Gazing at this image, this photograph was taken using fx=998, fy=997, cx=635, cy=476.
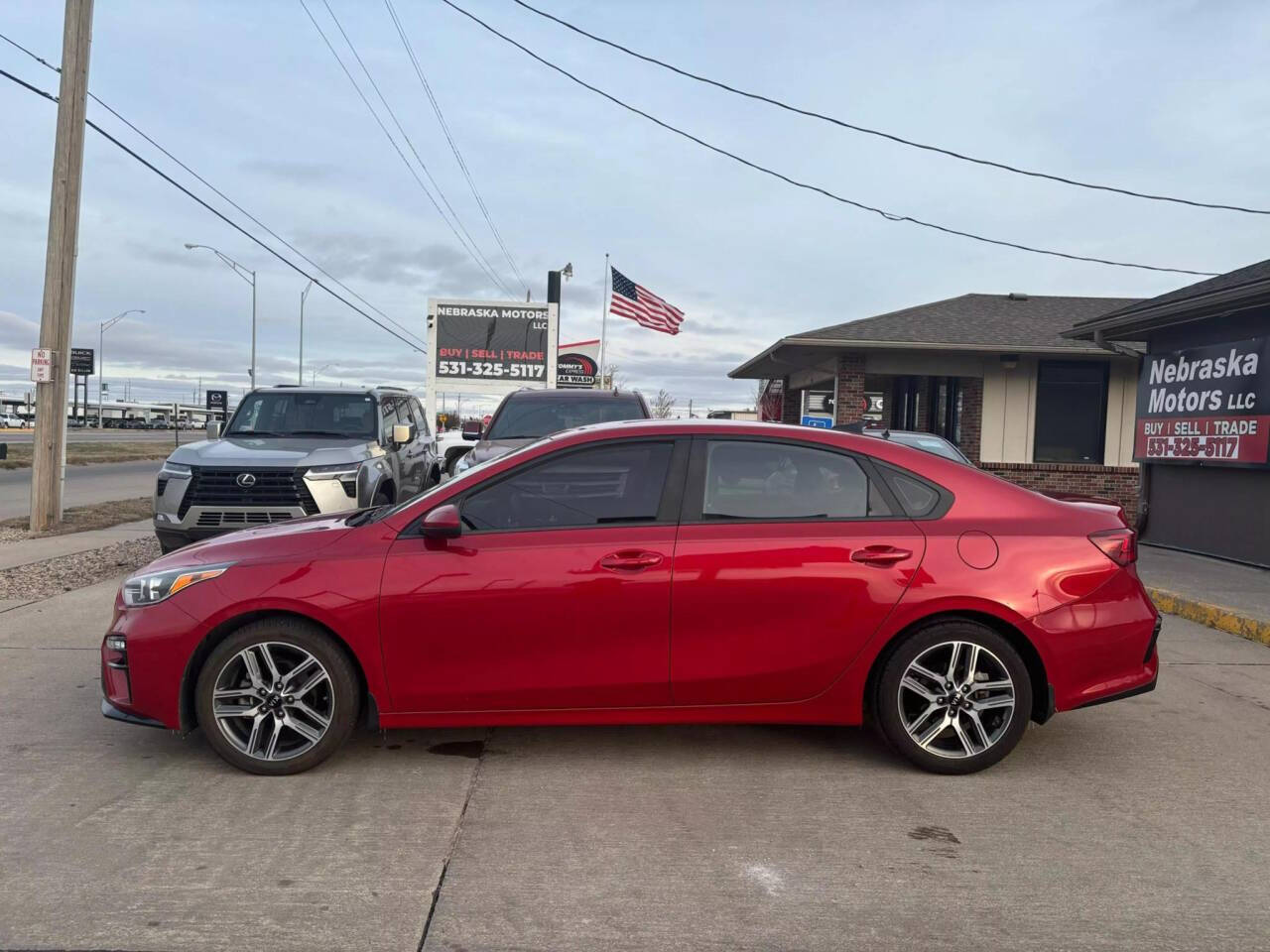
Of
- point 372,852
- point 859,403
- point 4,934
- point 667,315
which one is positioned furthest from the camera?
point 667,315

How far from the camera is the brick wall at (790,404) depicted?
2700 centimetres

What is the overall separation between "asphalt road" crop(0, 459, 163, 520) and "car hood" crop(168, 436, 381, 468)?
790 centimetres

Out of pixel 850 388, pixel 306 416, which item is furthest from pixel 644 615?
pixel 850 388

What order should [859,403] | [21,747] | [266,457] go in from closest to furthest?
[21,747]
[266,457]
[859,403]

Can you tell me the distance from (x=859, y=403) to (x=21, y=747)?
16746 mm

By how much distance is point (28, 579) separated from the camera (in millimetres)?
9477

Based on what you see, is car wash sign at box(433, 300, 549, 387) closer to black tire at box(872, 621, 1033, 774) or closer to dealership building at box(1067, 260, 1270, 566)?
dealership building at box(1067, 260, 1270, 566)

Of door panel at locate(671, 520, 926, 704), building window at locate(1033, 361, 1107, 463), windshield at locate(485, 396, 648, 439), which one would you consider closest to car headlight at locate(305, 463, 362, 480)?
windshield at locate(485, 396, 648, 439)

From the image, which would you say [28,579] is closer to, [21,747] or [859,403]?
[21,747]

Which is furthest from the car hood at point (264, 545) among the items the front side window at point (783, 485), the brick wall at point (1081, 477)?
the brick wall at point (1081, 477)

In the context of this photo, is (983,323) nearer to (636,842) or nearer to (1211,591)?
(1211,591)

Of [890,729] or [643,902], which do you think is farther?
[890,729]

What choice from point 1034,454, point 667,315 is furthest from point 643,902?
point 667,315

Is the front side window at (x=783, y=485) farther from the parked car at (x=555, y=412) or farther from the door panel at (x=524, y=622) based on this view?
the parked car at (x=555, y=412)
